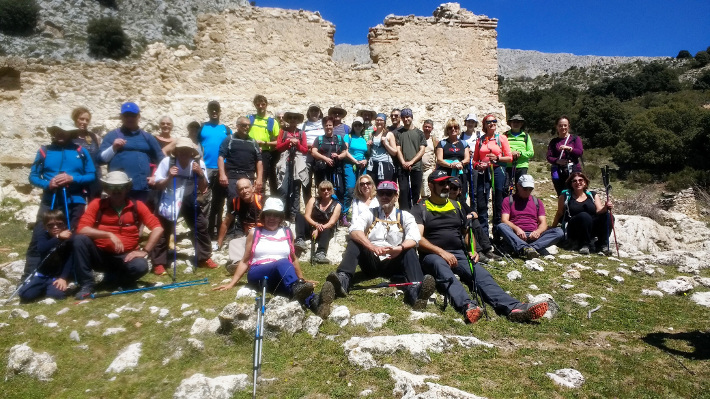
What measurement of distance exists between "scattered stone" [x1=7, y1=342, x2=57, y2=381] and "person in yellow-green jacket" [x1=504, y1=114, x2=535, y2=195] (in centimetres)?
636

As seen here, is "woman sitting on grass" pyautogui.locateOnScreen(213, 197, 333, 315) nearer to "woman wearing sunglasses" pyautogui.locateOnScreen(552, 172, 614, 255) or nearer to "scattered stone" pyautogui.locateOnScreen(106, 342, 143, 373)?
"scattered stone" pyautogui.locateOnScreen(106, 342, 143, 373)

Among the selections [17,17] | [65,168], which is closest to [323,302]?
[65,168]

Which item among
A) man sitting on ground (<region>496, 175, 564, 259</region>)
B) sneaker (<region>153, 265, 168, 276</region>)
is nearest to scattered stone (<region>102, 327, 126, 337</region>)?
→ sneaker (<region>153, 265, 168, 276</region>)

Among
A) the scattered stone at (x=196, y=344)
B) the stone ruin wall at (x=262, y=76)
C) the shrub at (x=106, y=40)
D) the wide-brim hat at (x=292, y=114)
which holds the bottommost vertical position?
the scattered stone at (x=196, y=344)

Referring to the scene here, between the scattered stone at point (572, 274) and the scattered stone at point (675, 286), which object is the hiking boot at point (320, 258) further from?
the scattered stone at point (675, 286)

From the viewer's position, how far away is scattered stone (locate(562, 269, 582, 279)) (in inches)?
230

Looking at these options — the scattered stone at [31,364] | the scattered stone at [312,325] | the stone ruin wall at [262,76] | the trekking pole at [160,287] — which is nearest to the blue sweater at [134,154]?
the trekking pole at [160,287]

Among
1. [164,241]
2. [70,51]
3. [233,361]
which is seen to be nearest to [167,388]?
[233,361]

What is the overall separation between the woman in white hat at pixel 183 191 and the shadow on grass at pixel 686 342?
5166mm

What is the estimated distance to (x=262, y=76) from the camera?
33.2 feet

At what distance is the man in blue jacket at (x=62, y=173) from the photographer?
5281mm

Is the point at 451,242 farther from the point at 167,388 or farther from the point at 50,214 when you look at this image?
the point at 50,214

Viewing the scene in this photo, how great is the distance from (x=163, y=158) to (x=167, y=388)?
360 centimetres

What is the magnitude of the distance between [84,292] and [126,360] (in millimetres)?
1584
